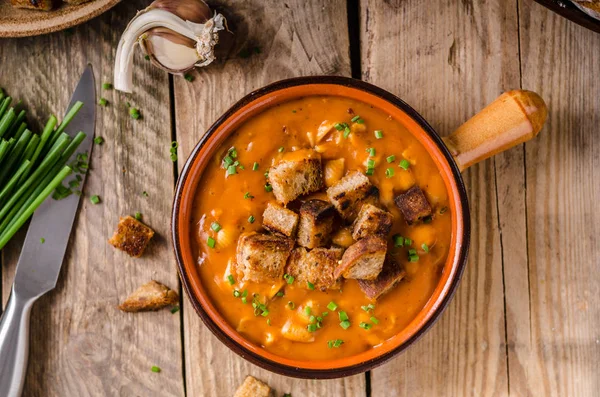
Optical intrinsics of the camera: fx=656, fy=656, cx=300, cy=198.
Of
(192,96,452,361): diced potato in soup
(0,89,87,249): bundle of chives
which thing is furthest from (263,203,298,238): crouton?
(0,89,87,249): bundle of chives

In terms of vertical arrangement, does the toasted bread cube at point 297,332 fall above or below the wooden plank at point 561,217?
below

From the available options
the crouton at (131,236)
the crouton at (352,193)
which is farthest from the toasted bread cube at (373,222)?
the crouton at (131,236)

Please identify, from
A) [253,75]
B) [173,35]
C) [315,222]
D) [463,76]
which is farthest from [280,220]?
[463,76]

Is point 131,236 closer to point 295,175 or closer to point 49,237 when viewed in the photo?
point 49,237

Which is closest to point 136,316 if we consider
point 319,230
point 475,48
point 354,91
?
point 319,230

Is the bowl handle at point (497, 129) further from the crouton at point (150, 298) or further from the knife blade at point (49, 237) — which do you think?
the knife blade at point (49, 237)

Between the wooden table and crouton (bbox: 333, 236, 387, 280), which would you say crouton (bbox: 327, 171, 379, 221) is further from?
the wooden table
